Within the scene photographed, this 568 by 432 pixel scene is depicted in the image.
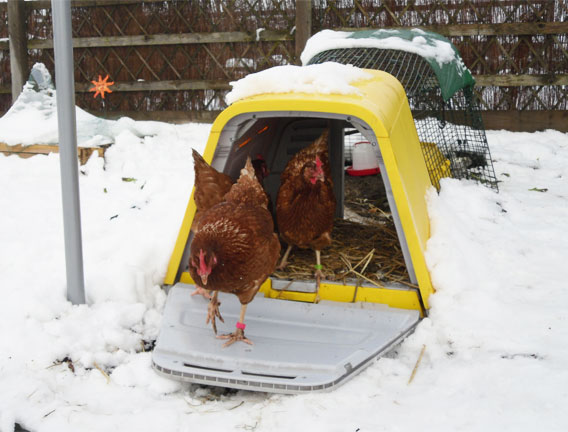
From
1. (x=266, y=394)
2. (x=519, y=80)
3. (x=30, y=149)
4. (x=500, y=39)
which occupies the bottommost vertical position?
(x=266, y=394)

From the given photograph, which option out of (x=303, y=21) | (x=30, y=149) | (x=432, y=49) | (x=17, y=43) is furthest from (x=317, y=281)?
(x=17, y=43)

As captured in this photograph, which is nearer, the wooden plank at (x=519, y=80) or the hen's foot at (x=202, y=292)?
the hen's foot at (x=202, y=292)

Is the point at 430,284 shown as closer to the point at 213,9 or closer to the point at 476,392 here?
the point at 476,392

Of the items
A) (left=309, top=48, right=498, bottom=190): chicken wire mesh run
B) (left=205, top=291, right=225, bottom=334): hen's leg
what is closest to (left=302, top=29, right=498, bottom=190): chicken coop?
(left=309, top=48, right=498, bottom=190): chicken wire mesh run

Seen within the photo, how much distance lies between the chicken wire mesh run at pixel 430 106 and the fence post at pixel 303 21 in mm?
1845

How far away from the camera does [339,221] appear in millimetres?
3535

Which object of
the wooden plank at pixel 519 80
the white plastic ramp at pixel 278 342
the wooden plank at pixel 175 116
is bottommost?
the white plastic ramp at pixel 278 342

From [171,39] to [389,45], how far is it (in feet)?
10.6

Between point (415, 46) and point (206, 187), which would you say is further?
point (415, 46)

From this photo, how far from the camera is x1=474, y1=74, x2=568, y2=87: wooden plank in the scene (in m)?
5.27

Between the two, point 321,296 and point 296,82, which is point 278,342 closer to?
point 321,296

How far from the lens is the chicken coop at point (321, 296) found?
1.96 metres

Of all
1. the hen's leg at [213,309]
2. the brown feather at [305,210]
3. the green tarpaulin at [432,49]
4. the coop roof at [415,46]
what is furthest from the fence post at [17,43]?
the hen's leg at [213,309]

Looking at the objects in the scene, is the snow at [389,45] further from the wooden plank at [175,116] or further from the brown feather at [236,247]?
the wooden plank at [175,116]
